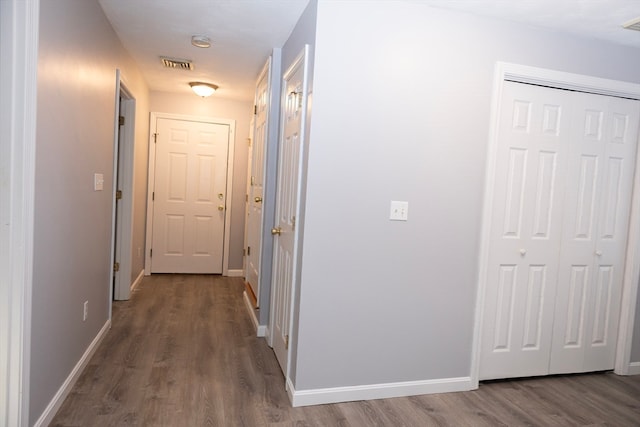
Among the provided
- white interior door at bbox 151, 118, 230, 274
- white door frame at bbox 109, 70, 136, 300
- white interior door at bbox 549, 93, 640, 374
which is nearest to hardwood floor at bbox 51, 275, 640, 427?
white interior door at bbox 549, 93, 640, 374

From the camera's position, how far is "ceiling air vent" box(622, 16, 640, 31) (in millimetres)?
2473

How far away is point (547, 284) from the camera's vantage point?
9.62 ft

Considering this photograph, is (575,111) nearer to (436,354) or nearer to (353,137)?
(353,137)

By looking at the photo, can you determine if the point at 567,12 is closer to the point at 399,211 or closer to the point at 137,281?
the point at 399,211

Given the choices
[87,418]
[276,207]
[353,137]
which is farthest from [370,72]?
[87,418]

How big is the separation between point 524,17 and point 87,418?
333 centimetres

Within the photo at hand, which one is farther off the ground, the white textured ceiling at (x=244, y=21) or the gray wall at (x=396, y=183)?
the white textured ceiling at (x=244, y=21)

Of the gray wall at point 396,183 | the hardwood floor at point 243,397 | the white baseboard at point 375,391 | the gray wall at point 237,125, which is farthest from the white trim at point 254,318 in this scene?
the gray wall at point 237,125

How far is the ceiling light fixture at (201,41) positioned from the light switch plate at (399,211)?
79.1 inches

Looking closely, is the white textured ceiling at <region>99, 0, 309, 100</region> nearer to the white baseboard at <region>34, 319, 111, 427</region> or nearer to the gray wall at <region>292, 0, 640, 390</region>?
the gray wall at <region>292, 0, 640, 390</region>

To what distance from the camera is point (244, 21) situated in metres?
2.96

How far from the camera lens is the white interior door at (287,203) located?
263 cm

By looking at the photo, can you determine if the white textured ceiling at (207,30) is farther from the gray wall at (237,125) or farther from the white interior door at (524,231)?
the white interior door at (524,231)

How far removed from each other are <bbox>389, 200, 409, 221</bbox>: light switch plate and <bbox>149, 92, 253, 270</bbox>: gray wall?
11.9 feet
